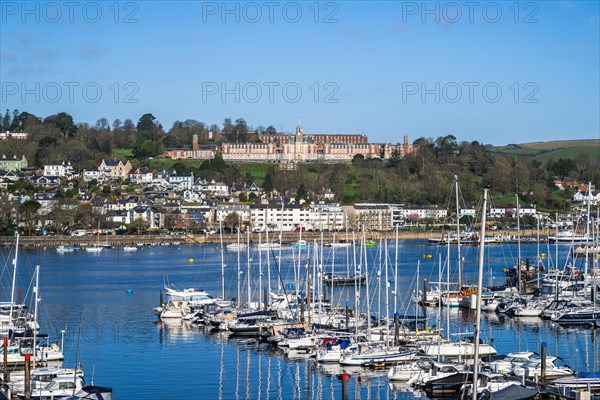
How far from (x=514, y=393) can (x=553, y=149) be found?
145279mm

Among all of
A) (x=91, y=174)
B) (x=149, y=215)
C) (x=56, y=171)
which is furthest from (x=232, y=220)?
(x=56, y=171)

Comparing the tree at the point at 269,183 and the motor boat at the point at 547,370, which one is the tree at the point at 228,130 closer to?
the tree at the point at 269,183

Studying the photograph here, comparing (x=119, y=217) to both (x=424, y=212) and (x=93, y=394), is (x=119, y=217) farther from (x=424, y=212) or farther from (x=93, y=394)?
(x=93, y=394)

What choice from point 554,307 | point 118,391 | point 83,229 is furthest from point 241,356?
point 83,229

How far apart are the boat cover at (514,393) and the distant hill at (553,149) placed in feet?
418

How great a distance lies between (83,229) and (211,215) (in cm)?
1307

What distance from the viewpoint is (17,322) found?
28594 millimetres

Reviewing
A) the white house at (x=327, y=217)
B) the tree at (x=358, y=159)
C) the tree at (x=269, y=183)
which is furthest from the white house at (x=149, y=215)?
the tree at (x=358, y=159)

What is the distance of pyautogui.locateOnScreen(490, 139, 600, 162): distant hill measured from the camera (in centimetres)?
14825

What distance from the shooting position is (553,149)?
524 ft

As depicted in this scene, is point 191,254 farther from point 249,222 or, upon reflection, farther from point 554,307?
point 554,307

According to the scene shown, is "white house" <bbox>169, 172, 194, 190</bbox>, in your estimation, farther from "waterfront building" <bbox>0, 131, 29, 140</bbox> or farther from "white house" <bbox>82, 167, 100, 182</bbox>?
"waterfront building" <bbox>0, 131, 29, 140</bbox>

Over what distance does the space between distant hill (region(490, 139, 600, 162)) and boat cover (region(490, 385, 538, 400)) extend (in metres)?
128

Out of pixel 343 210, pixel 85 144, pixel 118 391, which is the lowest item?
pixel 118 391
